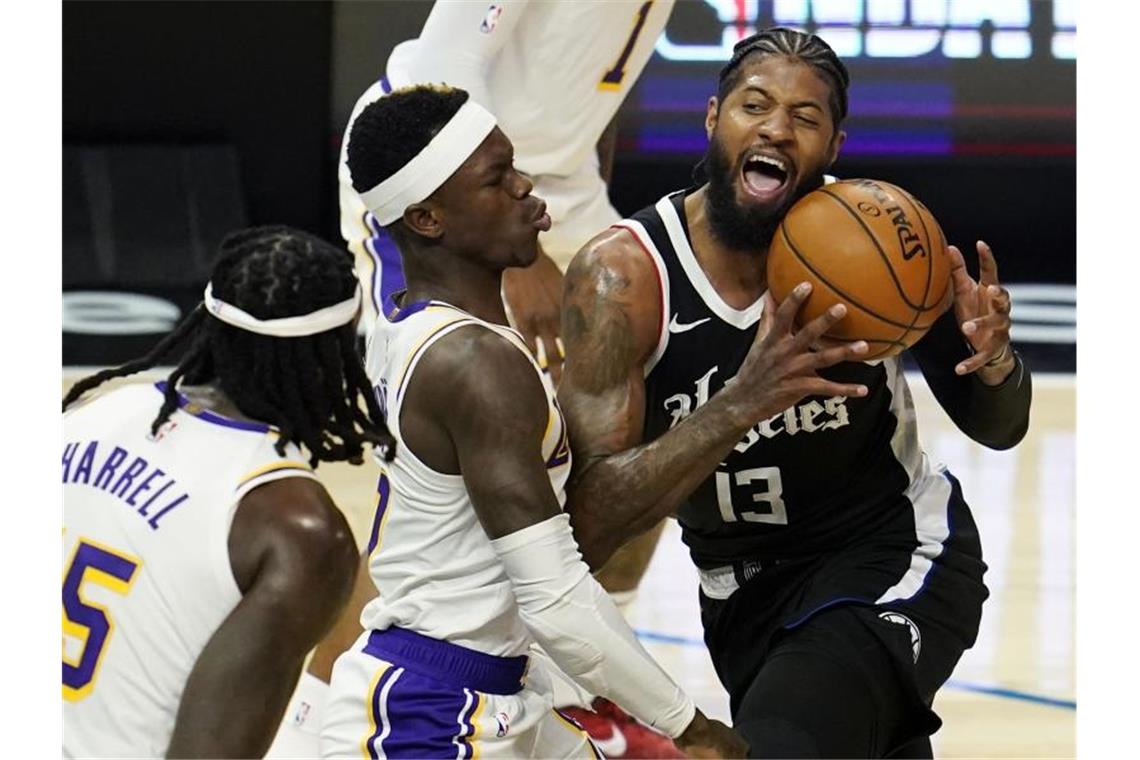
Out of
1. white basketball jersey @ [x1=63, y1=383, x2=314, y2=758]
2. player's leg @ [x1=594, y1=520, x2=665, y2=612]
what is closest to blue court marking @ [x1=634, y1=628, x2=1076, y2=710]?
player's leg @ [x1=594, y1=520, x2=665, y2=612]

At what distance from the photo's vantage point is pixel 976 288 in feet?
9.86

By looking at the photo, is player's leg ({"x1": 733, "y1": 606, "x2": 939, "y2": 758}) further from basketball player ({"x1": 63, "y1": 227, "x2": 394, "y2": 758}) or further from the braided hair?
the braided hair

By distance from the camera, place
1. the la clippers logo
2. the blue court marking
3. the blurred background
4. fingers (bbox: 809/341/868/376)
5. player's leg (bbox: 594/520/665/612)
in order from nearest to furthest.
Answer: fingers (bbox: 809/341/868/376) → the la clippers logo → the blue court marking → player's leg (bbox: 594/520/665/612) → the blurred background

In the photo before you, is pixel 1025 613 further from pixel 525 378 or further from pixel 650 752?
pixel 525 378

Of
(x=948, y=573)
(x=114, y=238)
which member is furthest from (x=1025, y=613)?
(x=114, y=238)

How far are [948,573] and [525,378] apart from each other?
1071mm

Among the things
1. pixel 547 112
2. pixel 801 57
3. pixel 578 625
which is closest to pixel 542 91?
pixel 547 112

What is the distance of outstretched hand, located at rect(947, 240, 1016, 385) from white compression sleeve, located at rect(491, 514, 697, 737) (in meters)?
0.77

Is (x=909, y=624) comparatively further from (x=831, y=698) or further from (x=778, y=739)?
(x=778, y=739)

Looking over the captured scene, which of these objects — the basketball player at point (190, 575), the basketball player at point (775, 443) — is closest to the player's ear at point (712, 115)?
the basketball player at point (775, 443)

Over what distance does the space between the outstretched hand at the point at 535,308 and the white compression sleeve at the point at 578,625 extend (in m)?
1.79

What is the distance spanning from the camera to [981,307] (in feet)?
9.87

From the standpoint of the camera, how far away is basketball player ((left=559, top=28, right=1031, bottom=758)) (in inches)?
116

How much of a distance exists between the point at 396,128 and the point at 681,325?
2.03 feet
